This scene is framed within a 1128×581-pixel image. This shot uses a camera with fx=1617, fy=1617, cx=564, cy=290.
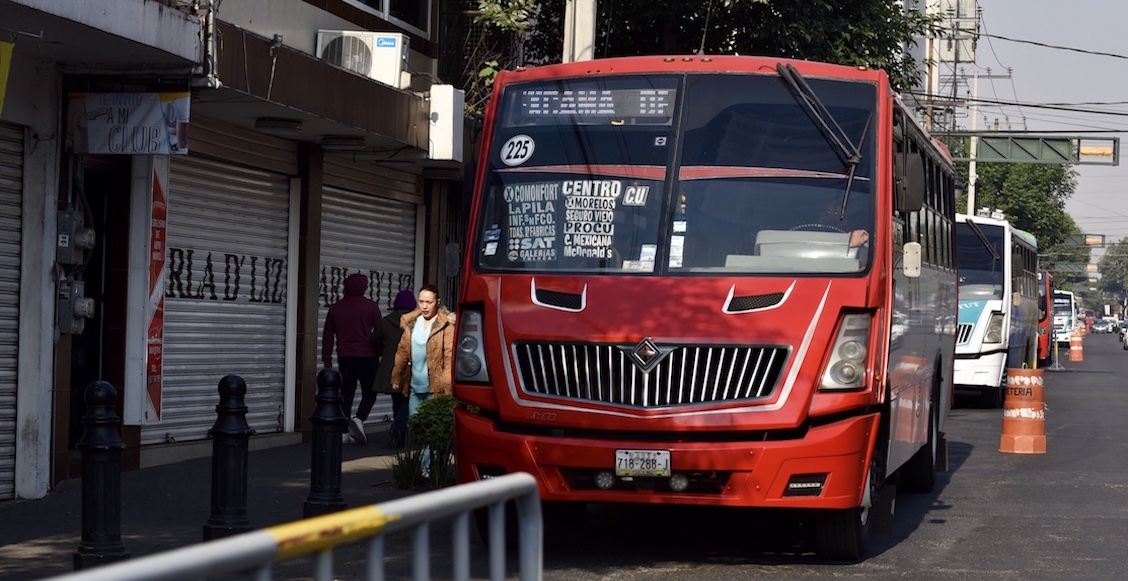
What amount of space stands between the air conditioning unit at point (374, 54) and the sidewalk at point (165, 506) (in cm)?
402

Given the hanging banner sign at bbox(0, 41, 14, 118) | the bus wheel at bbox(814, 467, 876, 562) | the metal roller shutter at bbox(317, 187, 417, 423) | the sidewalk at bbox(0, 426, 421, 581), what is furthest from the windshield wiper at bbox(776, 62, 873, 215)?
the metal roller shutter at bbox(317, 187, 417, 423)

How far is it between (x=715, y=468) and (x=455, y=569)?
4410 mm

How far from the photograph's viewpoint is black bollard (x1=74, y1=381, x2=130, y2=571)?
310 inches

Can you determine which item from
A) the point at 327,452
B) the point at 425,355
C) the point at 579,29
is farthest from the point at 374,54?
the point at 327,452

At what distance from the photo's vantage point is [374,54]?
653 inches

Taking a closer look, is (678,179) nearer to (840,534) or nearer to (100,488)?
(840,534)

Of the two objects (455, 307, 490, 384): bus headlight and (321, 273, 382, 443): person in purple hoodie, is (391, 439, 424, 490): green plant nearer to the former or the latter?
(455, 307, 490, 384): bus headlight

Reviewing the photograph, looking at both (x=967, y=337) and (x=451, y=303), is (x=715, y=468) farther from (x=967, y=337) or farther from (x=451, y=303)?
(x=967, y=337)

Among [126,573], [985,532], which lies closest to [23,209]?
[985,532]

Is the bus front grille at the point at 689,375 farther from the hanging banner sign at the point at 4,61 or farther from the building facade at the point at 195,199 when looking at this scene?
the hanging banner sign at the point at 4,61

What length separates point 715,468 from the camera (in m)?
8.10

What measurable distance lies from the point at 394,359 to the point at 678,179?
5.99 metres

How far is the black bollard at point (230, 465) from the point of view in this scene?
912 centimetres

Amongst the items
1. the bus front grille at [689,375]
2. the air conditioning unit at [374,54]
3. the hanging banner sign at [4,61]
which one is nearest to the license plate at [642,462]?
the bus front grille at [689,375]
